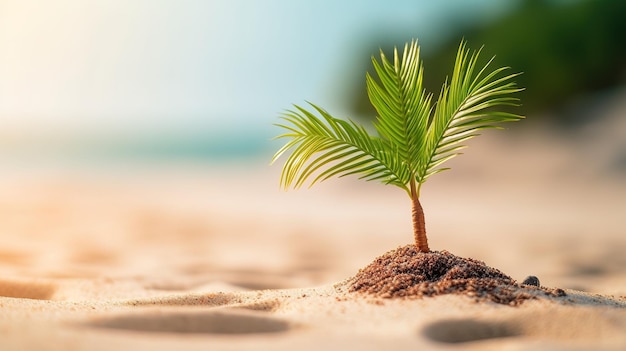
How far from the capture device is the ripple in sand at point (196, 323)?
3.05 metres

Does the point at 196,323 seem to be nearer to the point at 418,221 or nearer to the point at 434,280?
the point at 434,280

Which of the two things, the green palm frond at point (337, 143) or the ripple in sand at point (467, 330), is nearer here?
the ripple in sand at point (467, 330)

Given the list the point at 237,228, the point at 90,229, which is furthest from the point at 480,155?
the point at 90,229

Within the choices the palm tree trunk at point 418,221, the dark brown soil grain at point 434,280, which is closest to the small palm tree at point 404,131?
the palm tree trunk at point 418,221

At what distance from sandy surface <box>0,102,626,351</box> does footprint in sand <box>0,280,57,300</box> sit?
1cm

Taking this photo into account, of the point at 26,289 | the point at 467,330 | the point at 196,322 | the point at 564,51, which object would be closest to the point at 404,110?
the point at 467,330

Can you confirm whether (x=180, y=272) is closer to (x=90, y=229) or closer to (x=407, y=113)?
(x=407, y=113)

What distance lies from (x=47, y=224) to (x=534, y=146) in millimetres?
10758

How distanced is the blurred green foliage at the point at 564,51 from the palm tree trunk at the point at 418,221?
13192 millimetres

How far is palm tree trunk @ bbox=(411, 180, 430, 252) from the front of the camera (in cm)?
407

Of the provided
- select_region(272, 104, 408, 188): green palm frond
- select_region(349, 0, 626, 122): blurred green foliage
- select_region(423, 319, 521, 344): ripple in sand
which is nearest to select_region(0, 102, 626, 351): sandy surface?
select_region(423, 319, 521, 344): ripple in sand

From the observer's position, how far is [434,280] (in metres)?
3.81

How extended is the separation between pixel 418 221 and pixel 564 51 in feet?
48.0

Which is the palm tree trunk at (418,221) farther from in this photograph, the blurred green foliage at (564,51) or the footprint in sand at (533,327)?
the blurred green foliage at (564,51)
